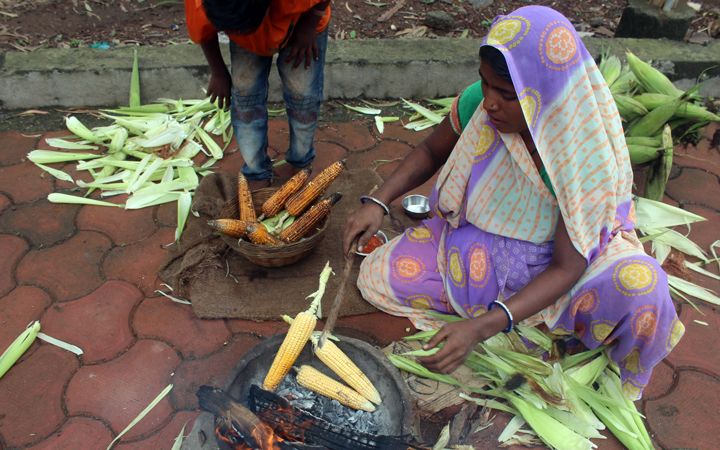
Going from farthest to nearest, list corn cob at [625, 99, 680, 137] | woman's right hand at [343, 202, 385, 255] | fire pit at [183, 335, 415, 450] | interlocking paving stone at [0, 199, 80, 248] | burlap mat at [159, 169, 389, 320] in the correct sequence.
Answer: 1. corn cob at [625, 99, 680, 137]
2. interlocking paving stone at [0, 199, 80, 248]
3. burlap mat at [159, 169, 389, 320]
4. woman's right hand at [343, 202, 385, 255]
5. fire pit at [183, 335, 415, 450]

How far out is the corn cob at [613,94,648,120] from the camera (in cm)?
356

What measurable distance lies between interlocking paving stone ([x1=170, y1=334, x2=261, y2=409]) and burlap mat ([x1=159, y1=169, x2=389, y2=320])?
17 cm

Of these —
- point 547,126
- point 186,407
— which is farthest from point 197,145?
point 547,126

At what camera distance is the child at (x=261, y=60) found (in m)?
2.50

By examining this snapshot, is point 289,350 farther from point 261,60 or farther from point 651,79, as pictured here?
point 651,79

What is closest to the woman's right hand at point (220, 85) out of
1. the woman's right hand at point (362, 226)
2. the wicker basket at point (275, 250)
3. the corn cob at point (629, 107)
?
the wicker basket at point (275, 250)

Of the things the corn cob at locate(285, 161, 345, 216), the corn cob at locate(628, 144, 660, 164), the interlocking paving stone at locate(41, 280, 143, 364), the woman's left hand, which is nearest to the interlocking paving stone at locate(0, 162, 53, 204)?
the interlocking paving stone at locate(41, 280, 143, 364)

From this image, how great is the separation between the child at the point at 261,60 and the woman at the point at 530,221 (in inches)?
35.4

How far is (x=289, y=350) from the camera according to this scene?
2025 millimetres

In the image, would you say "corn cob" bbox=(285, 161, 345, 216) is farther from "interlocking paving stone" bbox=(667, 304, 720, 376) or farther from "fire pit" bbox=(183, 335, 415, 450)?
"interlocking paving stone" bbox=(667, 304, 720, 376)

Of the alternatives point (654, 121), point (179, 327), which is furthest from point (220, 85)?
point (654, 121)

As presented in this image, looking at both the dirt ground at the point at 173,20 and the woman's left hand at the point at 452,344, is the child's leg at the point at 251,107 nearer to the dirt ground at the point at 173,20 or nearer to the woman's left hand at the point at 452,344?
the woman's left hand at the point at 452,344

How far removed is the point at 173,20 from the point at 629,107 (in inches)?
158

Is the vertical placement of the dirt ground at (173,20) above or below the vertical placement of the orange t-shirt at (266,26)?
below
